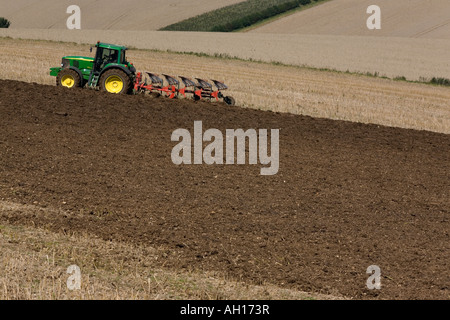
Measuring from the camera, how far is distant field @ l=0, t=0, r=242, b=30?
62.4 meters

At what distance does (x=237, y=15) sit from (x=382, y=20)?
1372 cm

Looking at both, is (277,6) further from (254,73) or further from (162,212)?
(162,212)

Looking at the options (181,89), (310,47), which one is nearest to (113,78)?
(181,89)

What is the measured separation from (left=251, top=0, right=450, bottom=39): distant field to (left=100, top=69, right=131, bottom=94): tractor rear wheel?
40.7m

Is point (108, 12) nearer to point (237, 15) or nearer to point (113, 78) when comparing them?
point (237, 15)

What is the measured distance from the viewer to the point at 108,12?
221 ft

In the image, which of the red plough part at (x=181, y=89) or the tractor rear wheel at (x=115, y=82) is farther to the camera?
the red plough part at (x=181, y=89)

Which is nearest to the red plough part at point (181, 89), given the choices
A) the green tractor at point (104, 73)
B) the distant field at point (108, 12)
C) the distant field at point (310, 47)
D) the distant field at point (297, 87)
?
the green tractor at point (104, 73)

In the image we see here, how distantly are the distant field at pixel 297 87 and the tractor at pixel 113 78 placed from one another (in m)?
1.85

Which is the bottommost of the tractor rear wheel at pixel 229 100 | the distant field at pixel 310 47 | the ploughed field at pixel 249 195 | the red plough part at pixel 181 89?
the ploughed field at pixel 249 195

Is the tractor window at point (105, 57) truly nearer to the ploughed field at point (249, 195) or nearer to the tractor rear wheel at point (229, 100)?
the ploughed field at point (249, 195)

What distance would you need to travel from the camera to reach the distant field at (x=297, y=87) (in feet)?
72.1

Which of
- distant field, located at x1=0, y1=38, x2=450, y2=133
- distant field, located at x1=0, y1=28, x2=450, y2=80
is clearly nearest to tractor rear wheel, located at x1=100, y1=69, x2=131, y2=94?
distant field, located at x1=0, y1=38, x2=450, y2=133

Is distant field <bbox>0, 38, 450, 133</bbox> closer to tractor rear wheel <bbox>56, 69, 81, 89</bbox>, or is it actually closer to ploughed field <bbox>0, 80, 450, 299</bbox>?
tractor rear wheel <bbox>56, 69, 81, 89</bbox>
